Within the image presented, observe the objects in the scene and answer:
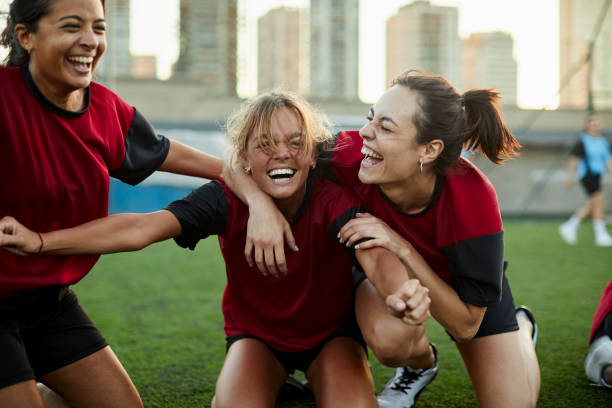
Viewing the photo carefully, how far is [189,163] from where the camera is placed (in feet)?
8.43

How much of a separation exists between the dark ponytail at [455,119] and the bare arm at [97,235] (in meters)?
1.06

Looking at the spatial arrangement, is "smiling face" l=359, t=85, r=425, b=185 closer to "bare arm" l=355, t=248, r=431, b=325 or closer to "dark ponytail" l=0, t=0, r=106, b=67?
"bare arm" l=355, t=248, r=431, b=325

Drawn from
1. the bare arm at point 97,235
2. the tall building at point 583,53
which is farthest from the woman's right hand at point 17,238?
the tall building at point 583,53

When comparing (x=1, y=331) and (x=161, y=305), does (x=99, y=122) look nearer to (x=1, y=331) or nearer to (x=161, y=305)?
(x=1, y=331)

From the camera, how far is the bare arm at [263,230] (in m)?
2.24

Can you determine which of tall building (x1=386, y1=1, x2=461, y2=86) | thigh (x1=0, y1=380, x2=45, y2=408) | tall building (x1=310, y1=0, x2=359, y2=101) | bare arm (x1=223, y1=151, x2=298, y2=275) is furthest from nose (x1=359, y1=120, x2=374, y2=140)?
tall building (x1=386, y1=1, x2=461, y2=86)

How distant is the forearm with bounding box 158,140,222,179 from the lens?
254 centimetres

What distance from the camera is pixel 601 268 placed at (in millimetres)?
6648

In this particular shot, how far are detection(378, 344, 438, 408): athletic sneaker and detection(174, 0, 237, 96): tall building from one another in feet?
113

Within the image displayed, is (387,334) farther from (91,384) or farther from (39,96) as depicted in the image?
(39,96)

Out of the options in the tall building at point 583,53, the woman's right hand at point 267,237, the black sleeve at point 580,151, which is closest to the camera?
the woman's right hand at point 267,237

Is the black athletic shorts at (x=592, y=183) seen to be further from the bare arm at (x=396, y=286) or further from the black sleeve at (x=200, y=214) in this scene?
the black sleeve at (x=200, y=214)

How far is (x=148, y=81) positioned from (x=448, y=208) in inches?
757

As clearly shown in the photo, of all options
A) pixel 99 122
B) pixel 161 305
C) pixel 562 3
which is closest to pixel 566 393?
pixel 99 122
